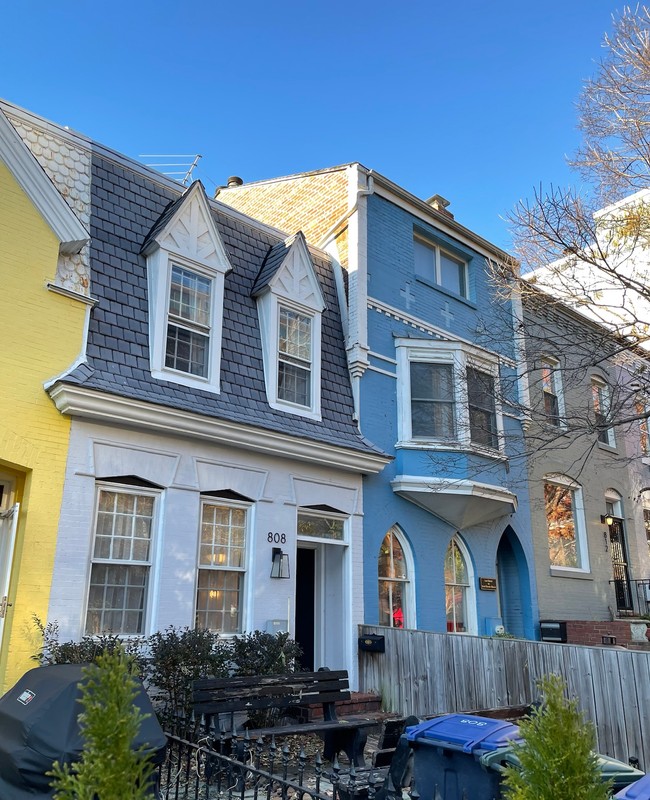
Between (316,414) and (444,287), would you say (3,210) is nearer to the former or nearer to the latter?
(316,414)

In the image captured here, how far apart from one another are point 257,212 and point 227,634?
10.9 m

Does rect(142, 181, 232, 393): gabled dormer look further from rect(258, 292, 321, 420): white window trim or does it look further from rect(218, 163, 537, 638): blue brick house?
rect(218, 163, 537, 638): blue brick house

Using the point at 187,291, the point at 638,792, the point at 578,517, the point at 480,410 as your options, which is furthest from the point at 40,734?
the point at 578,517

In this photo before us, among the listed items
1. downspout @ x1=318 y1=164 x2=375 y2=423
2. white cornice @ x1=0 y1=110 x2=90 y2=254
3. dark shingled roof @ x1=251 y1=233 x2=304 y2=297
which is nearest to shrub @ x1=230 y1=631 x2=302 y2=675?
downspout @ x1=318 y1=164 x2=375 y2=423

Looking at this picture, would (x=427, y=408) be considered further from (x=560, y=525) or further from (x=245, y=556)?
(x=560, y=525)

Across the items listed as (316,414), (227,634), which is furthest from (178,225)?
(227,634)

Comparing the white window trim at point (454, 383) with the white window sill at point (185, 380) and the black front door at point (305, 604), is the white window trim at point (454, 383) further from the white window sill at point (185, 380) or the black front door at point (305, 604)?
the white window sill at point (185, 380)

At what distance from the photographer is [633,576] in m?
18.3

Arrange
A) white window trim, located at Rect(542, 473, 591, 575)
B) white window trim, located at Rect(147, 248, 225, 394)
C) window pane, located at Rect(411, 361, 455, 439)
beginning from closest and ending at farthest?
1. white window trim, located at Rect(147, 248, 225, 394)
2. window pane, located at Rect(411, 361, 455, 439)
3. white window trim, located at Rect(542, 473, 591, 575)

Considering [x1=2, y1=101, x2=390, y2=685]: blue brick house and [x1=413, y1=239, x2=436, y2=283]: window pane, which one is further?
[x1=413, y1=239, x2=436, y2=283]: window pane

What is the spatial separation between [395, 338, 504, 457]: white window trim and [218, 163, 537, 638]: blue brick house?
0.09ft

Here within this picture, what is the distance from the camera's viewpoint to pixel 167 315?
10242mm

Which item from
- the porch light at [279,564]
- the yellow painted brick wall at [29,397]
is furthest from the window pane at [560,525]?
the yellow painted brick wall at [29,397]

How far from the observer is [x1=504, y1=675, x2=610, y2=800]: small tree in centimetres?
354
